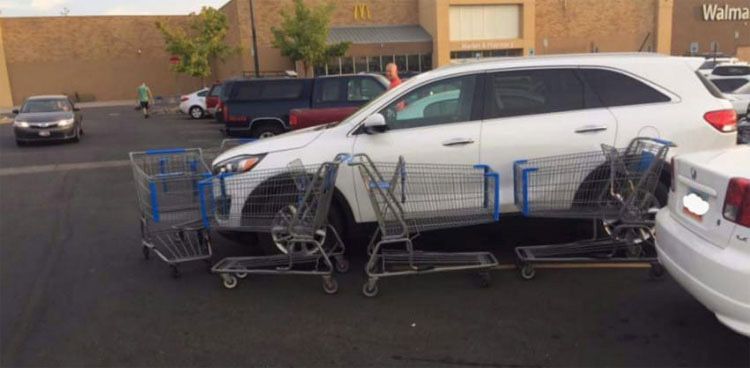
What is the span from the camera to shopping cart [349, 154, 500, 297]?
5074 millimetres

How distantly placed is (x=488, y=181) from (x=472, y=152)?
543 mm

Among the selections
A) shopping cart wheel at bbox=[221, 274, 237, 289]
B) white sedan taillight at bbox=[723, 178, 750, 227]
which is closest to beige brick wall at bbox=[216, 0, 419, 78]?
shopping cart wheel at bbox=[221, 274, 237, 289]

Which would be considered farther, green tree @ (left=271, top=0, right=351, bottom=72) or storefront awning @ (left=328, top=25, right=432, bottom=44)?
storefront awning @ (left=328, top=25, right=432, bottom=44)

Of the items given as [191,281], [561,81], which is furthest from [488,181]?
[191,281]

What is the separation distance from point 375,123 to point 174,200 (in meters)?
2.08

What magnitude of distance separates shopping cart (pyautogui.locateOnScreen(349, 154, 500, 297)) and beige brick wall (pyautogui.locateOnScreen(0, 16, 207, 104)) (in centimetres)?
5032

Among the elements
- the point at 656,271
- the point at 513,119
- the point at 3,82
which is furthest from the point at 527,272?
the point at 3,82

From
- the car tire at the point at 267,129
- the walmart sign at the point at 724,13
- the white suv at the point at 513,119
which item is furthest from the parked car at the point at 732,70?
the walmart sign at the point at 724,13

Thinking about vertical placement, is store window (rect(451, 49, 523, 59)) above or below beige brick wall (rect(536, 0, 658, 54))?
below

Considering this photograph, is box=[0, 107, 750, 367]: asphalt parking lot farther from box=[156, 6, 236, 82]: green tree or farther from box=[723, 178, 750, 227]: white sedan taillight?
box=[156, 6, 236, 82]: green tree

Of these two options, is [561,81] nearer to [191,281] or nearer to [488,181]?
[488,181]

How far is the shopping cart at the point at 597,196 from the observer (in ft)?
17.0

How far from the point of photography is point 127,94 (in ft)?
169

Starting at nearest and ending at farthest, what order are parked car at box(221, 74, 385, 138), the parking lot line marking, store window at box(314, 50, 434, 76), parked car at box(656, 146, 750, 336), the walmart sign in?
1. parked car at box(656, 146, 750, 336)
2. the parking lot line marking
3. parked car at box(221, 74, 385, 138)
4. store window at box(314, 50, 434, 76)
5. the walmart sign
